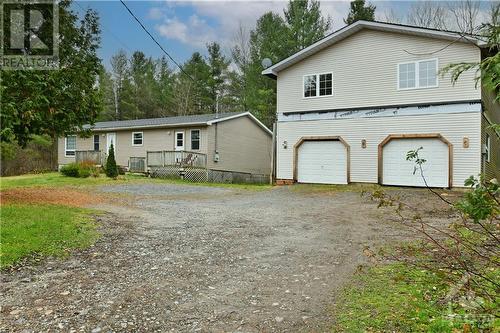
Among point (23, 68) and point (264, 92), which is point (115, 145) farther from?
point (23, 68)

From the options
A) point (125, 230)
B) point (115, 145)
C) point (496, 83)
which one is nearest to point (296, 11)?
point (115, 145)

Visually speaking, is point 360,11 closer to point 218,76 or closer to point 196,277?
point 218,76

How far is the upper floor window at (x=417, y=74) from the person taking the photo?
14734 mm

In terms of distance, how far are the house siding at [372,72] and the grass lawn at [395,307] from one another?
39.6ft

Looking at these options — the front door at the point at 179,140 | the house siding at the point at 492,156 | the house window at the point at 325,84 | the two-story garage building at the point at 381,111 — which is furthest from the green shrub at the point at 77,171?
the house siding at the point at 492,156

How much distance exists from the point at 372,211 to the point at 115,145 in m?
21.1

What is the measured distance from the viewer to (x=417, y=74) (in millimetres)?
15047

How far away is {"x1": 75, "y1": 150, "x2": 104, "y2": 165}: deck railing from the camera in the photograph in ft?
82.8

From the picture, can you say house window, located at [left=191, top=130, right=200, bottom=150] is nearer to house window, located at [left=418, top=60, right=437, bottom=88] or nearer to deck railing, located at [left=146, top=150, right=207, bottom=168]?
deck railing, located at [left=146, top=150, right=207, bottom=168]

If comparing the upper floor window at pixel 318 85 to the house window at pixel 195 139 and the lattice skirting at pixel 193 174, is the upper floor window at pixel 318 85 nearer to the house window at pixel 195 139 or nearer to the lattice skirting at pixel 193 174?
the lattice skirting at pixel 193 174

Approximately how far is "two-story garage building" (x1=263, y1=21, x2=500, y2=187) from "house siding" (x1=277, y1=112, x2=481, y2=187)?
0.03 m

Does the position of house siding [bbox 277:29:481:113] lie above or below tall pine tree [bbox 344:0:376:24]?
below

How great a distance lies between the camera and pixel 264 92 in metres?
33.1

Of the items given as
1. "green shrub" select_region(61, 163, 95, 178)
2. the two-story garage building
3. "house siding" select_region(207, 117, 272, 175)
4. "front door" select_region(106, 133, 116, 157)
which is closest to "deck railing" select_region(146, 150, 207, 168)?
"house siding" select_region(207, 117, 272, 175)
